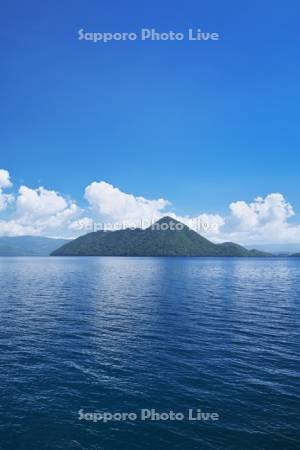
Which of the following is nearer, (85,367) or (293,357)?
(85,367)

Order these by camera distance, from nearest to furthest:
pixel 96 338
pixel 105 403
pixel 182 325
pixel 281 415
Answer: pixel 281 415, pixel 105 403, pixel 96 338, pixel 182 325

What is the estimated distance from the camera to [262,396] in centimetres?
3253

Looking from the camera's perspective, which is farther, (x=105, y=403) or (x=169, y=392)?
(x=169, y=392)

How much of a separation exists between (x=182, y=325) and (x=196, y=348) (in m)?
13.7

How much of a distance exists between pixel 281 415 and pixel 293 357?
1587 cm

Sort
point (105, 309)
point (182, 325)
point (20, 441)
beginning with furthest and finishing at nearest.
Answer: point (105, 309), point (182, 325), point (20, 441)

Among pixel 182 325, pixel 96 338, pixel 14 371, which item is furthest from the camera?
pixel 182 325

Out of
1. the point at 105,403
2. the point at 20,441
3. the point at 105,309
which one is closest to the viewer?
the point at 20,441

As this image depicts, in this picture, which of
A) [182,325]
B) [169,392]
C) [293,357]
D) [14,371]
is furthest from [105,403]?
[182,325]

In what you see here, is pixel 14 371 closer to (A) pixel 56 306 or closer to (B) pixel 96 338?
(B) pixel 96 338

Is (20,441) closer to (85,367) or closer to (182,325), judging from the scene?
(85,367)

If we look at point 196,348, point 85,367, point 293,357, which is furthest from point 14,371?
point 293,357

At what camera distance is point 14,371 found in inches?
1499

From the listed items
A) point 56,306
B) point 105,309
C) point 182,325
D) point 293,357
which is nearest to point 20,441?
point 293,357
